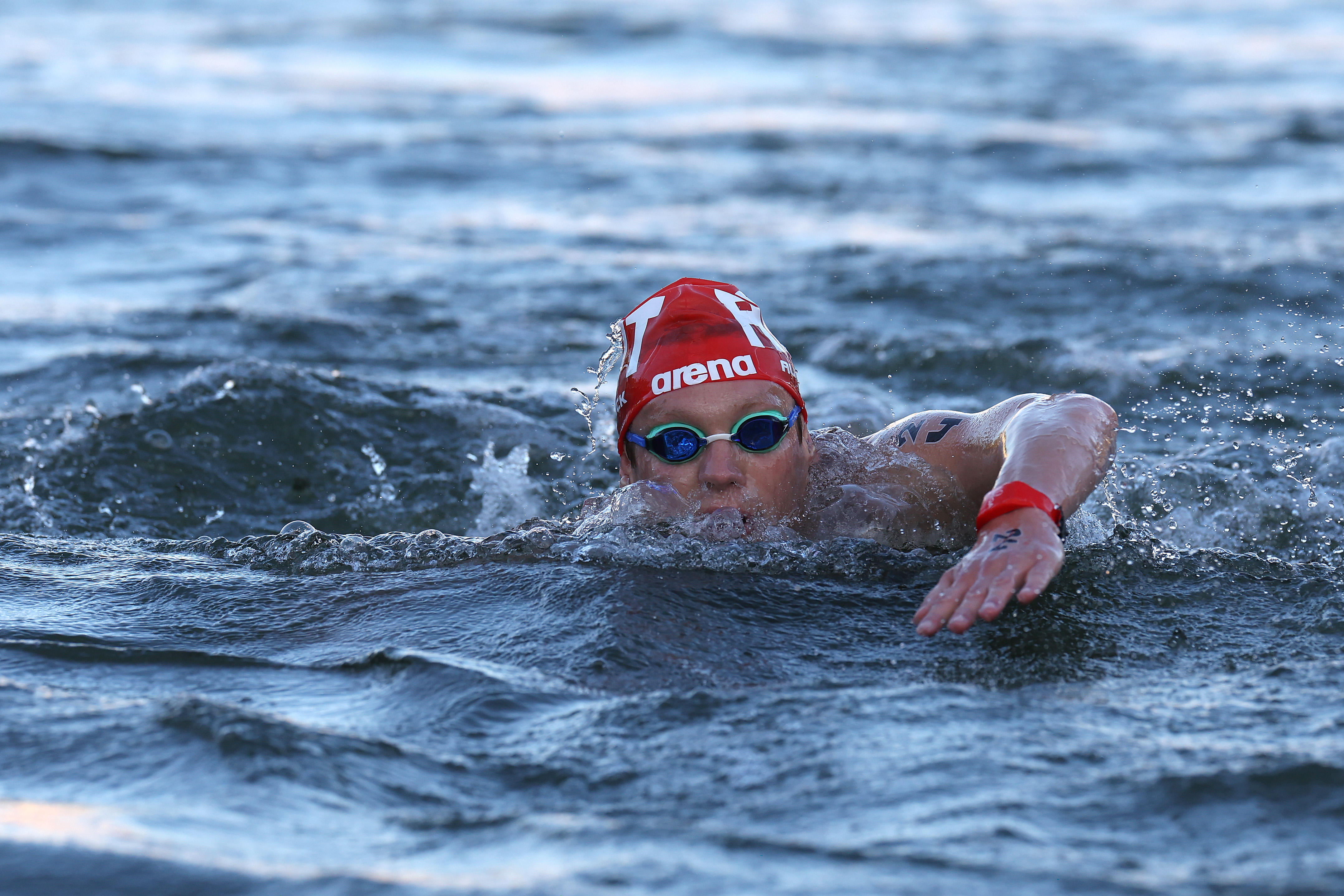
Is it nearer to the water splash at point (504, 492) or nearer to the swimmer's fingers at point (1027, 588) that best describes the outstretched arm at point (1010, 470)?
the swimmer's fingers at point (1027, 588)

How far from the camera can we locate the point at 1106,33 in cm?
2798

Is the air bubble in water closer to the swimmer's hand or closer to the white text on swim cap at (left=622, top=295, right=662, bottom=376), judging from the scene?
the white text on swim cap at (left=622, top=295, right=662, bottom=376)

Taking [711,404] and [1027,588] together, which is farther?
[711,404]

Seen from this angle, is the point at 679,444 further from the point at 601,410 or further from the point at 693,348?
the point at 601,410

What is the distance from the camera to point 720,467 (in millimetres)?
4566

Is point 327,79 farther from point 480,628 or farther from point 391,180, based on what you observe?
point 480,628

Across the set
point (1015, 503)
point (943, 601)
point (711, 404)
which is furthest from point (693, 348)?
point (943, 601)

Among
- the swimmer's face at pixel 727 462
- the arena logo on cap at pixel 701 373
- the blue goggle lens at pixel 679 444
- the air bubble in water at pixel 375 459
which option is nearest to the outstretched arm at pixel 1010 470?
the swimmer's face at pixel 727 462

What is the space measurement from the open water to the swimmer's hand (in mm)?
177

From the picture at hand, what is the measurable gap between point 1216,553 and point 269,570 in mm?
3065

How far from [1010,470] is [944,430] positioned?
3.37ft

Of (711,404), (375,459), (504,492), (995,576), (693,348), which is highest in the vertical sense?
(693,348)

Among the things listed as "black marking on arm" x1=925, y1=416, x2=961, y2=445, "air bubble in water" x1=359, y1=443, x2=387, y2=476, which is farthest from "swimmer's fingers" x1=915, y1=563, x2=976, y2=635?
"air bubble in water" x1=359, y1=443, x2=387, y2=476

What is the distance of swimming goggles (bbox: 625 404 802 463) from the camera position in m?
4.59
